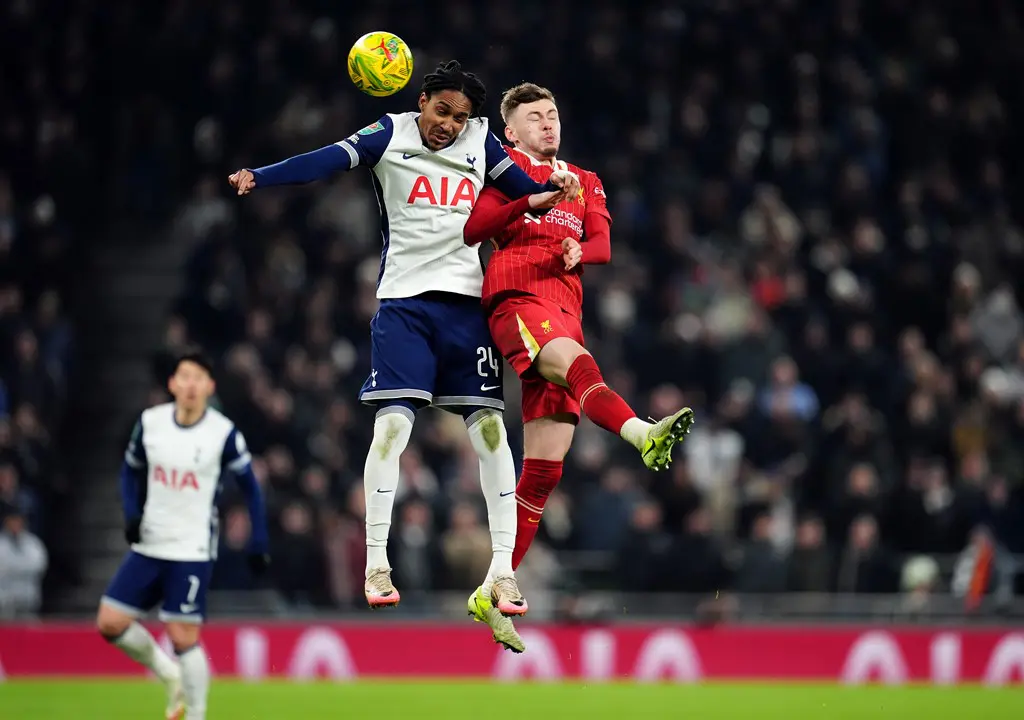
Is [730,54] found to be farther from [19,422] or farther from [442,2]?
[19,422]

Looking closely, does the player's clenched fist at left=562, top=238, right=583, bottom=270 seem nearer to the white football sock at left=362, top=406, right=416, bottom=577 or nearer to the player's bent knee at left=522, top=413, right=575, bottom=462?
the player's bent knee at left=522, top=413, right=575, bottom=462

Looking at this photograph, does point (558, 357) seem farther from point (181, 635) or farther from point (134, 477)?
point (134, 477)

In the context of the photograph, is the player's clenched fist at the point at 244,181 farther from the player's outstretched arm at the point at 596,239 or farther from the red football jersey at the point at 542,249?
the player's outstretched arm at the point at 596,239

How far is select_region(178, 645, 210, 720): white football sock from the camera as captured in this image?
11.4m

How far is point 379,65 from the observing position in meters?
8.51

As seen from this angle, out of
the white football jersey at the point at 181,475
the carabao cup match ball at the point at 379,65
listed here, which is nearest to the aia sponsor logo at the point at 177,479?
the white football jersey at the point at 181,475

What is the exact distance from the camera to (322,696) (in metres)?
15.4

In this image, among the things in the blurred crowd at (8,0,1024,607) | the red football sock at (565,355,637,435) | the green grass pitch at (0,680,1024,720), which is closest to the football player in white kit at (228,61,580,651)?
the red football sock at (565,355,637,435)

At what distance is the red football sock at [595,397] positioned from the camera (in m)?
8.42

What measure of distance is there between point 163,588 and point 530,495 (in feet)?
12.0

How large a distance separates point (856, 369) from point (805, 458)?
1222 mm

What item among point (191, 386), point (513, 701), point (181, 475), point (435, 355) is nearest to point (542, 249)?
point (435, 355)

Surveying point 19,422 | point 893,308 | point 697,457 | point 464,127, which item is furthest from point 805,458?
point 464,127

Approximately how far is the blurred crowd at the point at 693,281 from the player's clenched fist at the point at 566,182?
304 inches
